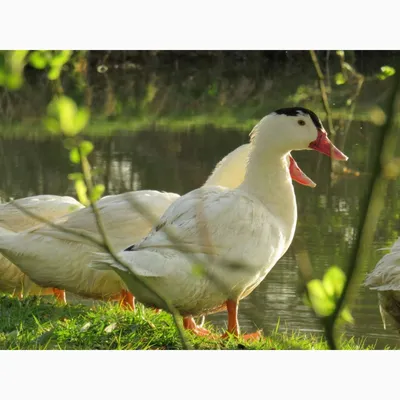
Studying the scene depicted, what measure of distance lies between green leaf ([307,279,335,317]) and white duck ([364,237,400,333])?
2.67 meters

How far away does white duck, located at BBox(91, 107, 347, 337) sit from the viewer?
3.02 metres

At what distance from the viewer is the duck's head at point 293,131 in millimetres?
3592

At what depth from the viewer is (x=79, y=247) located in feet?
12.5

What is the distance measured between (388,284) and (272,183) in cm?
69

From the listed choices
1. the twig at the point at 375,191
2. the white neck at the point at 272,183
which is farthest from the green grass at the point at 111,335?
Result: the twig at the point at 375,191

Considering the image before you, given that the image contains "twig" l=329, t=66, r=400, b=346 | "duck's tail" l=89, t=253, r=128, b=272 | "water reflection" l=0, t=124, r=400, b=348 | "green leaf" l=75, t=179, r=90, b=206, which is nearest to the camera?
"twig" l=329, t=66, r=400, b=346

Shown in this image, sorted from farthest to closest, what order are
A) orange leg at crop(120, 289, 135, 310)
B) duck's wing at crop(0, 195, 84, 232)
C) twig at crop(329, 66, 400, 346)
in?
duck's wing at crop(0, 195, 84, 232), orange leg at crop(120, 289, 135, 310), twig at crop(329, 66, 400, 346)

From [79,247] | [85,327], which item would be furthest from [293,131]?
[85,327]

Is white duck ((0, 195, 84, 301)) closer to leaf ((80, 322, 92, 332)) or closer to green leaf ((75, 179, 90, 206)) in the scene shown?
leaf ((80, 322, 92, 332))

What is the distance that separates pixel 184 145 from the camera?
531cm

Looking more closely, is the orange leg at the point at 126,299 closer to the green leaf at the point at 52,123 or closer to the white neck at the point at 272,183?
the white neck at the point at 272,183

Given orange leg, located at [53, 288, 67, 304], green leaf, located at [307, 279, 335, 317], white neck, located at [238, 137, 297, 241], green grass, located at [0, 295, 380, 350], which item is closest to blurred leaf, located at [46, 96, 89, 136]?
green leaf, located at [307, 279, 335, 317]

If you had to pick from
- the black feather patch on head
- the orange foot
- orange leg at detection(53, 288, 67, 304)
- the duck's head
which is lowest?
orange leg at detection(53, 288, 67, 304)

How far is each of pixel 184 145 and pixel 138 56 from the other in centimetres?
116
